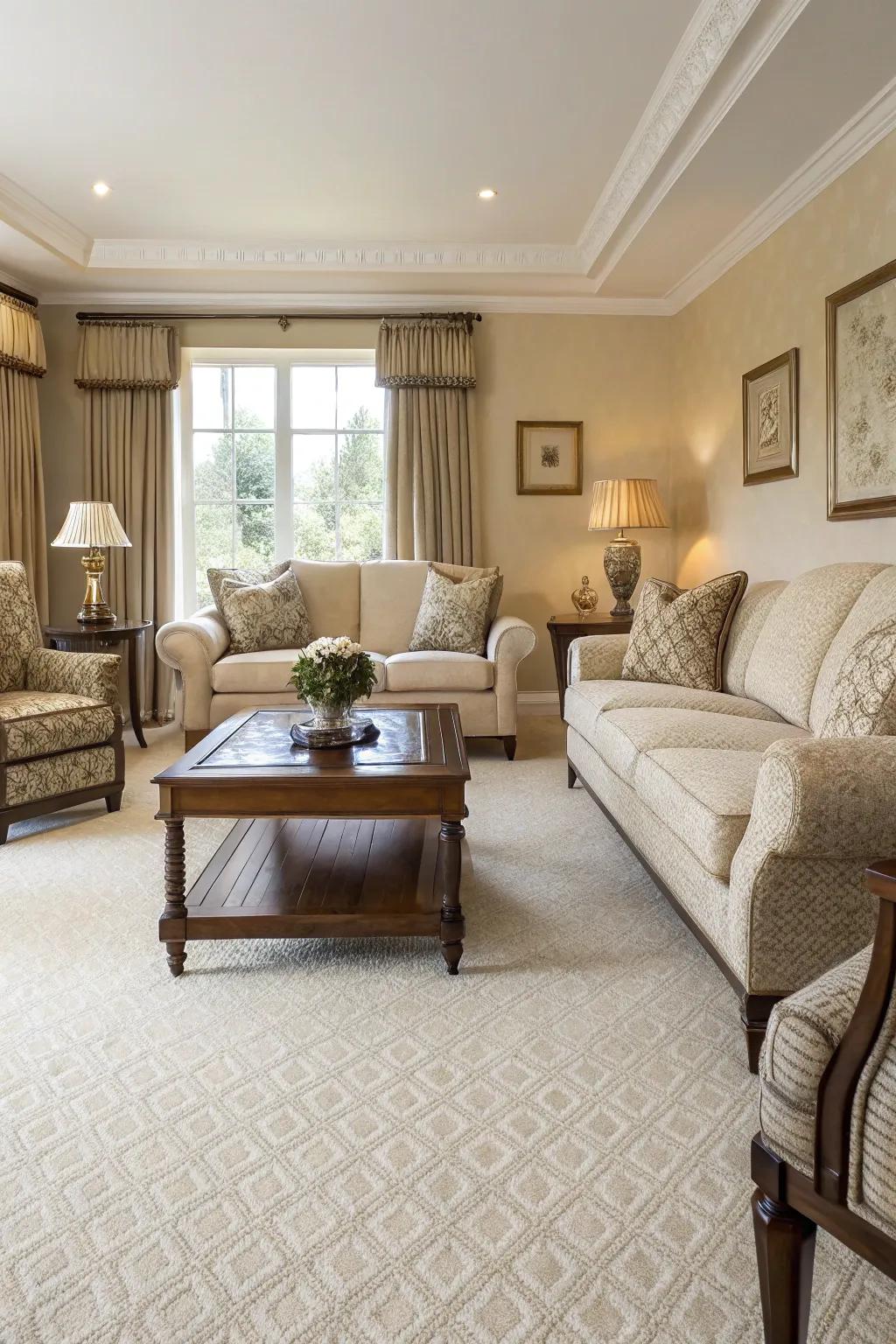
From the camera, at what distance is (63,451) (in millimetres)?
5520

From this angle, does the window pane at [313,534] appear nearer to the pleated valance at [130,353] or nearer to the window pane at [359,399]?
the window pane at [359,399]

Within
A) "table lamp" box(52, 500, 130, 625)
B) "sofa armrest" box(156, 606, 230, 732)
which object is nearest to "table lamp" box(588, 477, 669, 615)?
"sofa armrest" box(156, 606, 230, 732)

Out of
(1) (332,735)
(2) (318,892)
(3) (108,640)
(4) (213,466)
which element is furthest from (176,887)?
(4) (213,466)

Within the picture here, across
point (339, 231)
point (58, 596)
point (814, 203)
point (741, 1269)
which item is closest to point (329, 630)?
point (58, 596)

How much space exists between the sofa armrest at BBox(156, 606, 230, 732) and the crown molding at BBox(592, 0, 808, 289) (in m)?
2.94

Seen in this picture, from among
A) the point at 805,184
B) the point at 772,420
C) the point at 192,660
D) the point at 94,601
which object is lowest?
the point at 192,660

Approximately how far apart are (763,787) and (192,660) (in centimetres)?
332

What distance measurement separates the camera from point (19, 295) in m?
5.10

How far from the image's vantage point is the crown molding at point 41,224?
4203mm

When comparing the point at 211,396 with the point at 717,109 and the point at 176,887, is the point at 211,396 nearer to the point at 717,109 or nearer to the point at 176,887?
the point at 717,109

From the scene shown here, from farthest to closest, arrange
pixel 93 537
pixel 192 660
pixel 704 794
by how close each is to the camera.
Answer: pixel 93 537, pixel 192 660, pixel 704 794

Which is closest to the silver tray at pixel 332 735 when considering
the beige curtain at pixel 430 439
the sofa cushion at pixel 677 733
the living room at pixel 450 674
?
the living room at pixel 450 674

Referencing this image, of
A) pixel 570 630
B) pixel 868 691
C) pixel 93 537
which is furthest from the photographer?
pixel 570 630

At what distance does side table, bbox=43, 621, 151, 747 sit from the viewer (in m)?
4.53
